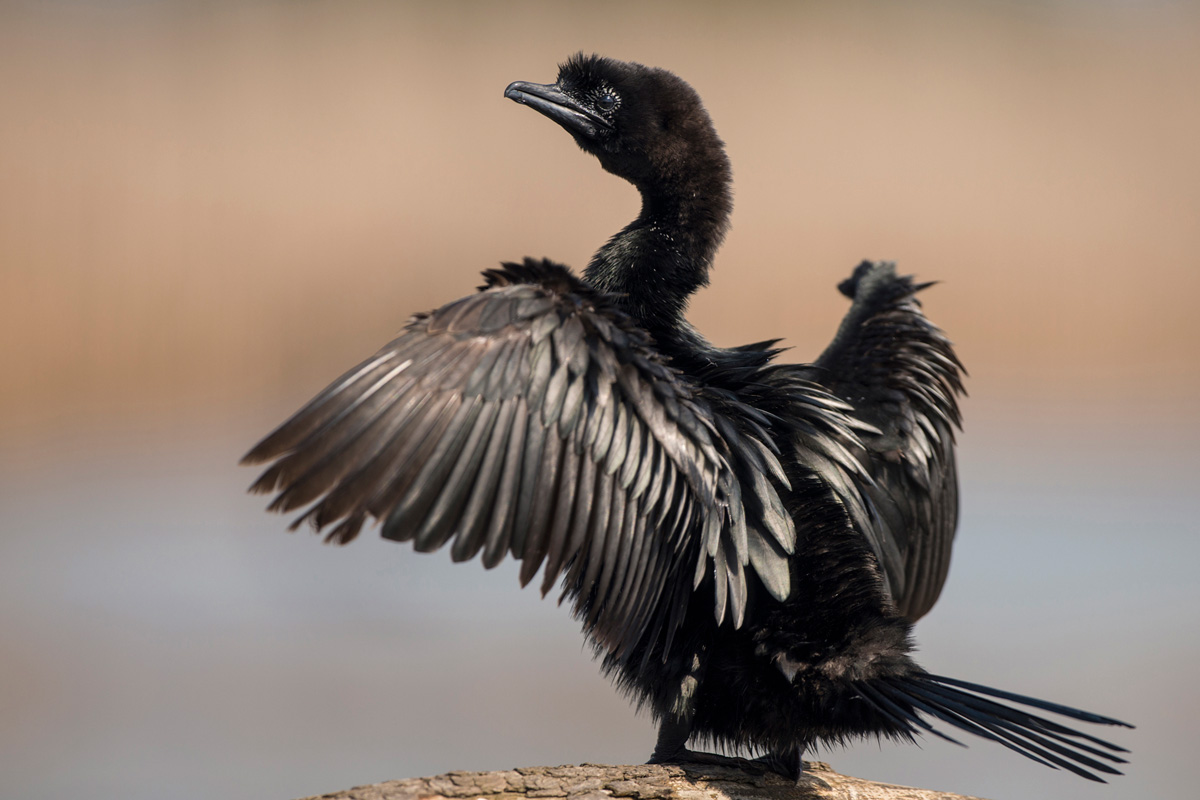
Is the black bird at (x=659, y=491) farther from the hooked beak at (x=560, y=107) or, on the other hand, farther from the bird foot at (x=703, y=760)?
the hooked beak at (x=560, y=107)

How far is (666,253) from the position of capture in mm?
3064

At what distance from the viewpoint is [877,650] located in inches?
98.3

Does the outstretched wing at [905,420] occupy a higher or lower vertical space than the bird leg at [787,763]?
higher

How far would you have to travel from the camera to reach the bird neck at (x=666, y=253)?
2.99 meters

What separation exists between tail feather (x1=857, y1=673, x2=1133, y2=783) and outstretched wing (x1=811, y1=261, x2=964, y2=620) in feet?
2.21

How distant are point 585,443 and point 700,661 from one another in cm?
69

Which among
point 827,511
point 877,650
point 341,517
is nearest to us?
point 341,517

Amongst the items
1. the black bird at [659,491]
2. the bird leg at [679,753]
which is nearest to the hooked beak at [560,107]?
the black bird at [659,491]

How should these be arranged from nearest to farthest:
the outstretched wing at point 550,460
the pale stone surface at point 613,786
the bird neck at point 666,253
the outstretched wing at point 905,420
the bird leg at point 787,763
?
the outstretched wing at point 550,460
the pale stone surface at point 613,786
the bird leg at point 787,763
the bird neck at point 666,253
the outstretched wing at point 905,420

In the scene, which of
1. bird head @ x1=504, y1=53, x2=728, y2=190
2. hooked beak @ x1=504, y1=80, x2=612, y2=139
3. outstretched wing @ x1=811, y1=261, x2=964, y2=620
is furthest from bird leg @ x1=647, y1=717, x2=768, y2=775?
hooked beak @ x1=504, y1=80, x2=612, y2=139

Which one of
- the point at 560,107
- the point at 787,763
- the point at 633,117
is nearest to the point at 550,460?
the point at 787,763

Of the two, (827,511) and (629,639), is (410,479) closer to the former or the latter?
(629,639)

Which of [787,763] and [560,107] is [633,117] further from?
[787,763]

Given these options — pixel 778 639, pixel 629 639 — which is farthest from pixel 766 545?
pixel 629 639
